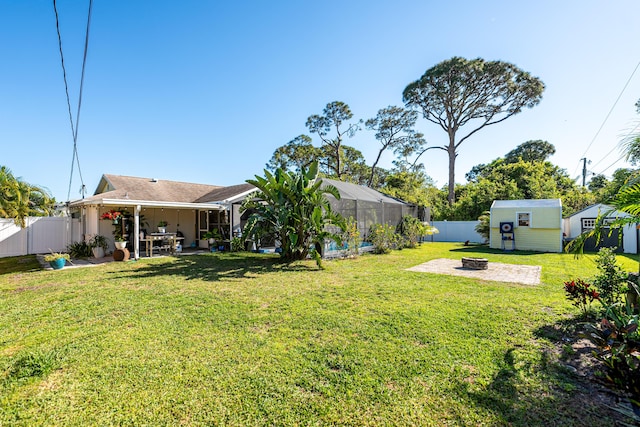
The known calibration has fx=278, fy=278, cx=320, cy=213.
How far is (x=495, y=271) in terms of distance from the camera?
8578mm

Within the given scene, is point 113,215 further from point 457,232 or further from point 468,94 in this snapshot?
point 468,94

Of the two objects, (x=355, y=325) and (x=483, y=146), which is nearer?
(x=355, y=325)

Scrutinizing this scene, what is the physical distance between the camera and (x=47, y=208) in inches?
578

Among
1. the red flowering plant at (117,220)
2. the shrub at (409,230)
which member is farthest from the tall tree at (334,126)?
the red flowering plant at (117,220)

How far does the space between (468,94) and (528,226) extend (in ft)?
42.9

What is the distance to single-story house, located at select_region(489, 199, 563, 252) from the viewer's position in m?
14.0

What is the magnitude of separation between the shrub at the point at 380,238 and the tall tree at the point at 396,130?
16147 mm

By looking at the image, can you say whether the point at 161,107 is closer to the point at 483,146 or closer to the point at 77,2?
the point at 77,2

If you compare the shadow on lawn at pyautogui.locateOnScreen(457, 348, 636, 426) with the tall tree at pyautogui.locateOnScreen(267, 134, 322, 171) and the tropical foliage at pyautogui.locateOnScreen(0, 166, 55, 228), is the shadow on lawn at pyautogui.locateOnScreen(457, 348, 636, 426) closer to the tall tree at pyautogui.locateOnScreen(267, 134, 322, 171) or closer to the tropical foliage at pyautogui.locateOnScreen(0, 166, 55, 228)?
the tropical foliage at pyautogui.locateOnScreen(0, 166, 55, 228)

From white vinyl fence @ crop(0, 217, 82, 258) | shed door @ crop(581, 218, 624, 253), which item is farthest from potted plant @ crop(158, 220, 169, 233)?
shed door @ crop(581, 218, 624, 253)

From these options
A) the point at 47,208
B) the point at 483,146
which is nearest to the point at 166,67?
the point at 47,208

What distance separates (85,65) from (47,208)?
11.8m

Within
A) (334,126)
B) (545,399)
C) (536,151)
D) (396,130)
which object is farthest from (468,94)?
(545,399)

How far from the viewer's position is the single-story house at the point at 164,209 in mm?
12344
